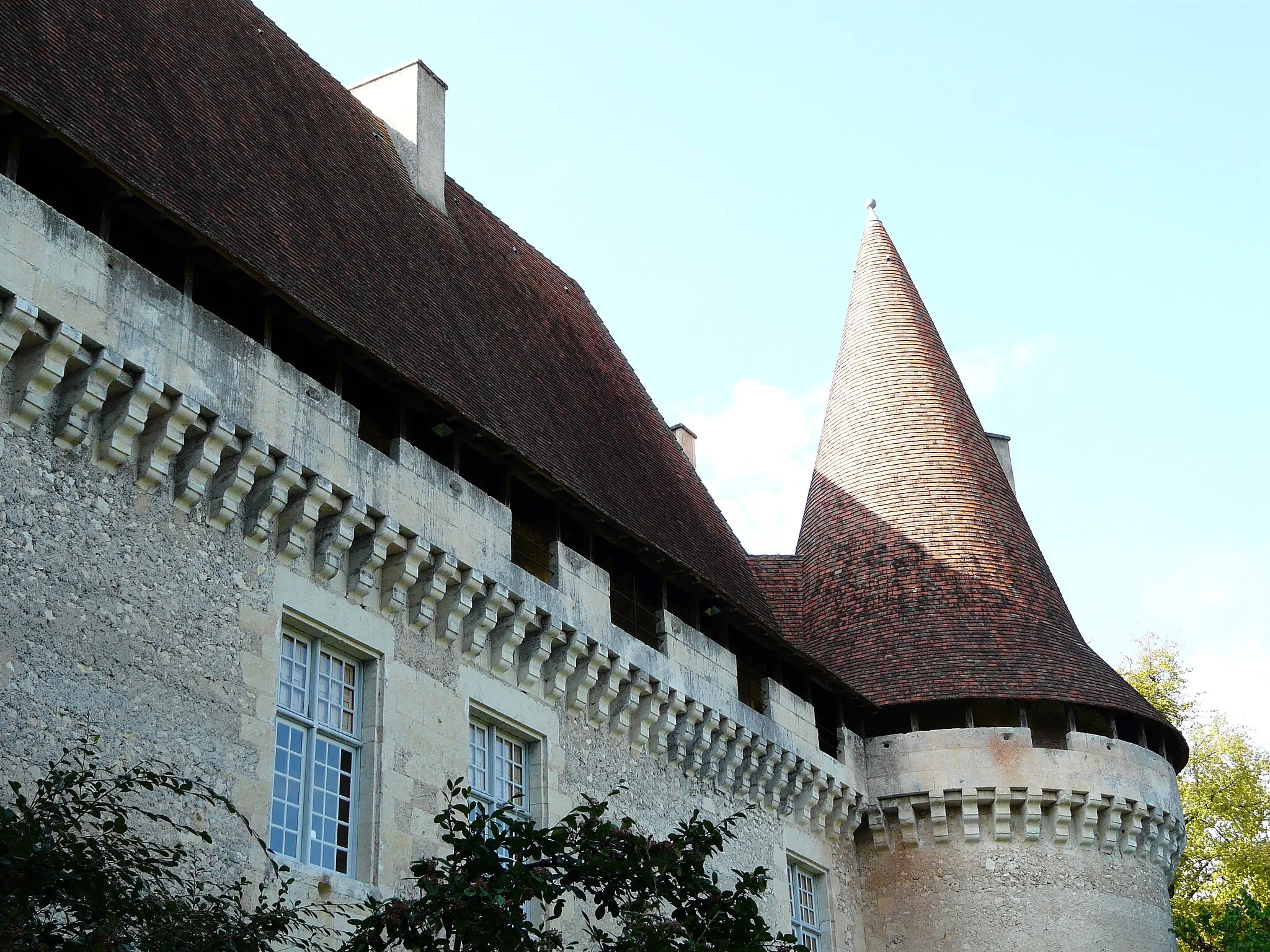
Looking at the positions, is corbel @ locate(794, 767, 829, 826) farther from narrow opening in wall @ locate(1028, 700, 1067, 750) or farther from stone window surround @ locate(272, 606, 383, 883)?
stone window surround @ locate(272, 606, 383, 883)

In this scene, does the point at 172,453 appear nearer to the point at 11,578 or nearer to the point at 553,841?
the point at 11,578

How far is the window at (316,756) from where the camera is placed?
11000 millimetres

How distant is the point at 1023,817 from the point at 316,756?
8.25 metres

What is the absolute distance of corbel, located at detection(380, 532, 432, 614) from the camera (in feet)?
39.8

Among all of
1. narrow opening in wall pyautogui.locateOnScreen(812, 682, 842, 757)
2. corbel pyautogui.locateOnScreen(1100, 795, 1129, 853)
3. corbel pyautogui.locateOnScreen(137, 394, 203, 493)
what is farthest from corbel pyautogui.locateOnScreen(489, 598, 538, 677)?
corbel pyautogui.locateOnScreen(1100, 795, 1129, 853)

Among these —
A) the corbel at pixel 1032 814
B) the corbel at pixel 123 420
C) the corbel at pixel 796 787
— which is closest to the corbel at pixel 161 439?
the corbel at pixel 123 420

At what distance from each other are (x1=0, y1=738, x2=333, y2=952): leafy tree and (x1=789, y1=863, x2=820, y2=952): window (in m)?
6.75

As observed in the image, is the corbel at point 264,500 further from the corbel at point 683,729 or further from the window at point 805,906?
the window at point 805,906

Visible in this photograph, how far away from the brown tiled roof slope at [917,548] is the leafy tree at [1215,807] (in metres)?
8.07

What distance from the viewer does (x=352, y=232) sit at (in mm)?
14430

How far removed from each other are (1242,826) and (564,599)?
16.8 metres

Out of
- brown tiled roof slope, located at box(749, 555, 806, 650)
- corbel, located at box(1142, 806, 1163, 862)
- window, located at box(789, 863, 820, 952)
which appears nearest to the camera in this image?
window, located at box(789, 863, 820, 952)

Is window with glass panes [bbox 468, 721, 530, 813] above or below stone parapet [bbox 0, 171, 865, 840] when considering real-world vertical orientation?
below

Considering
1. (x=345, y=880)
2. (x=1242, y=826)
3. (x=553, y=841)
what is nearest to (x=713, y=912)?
(x=553, y=841)
